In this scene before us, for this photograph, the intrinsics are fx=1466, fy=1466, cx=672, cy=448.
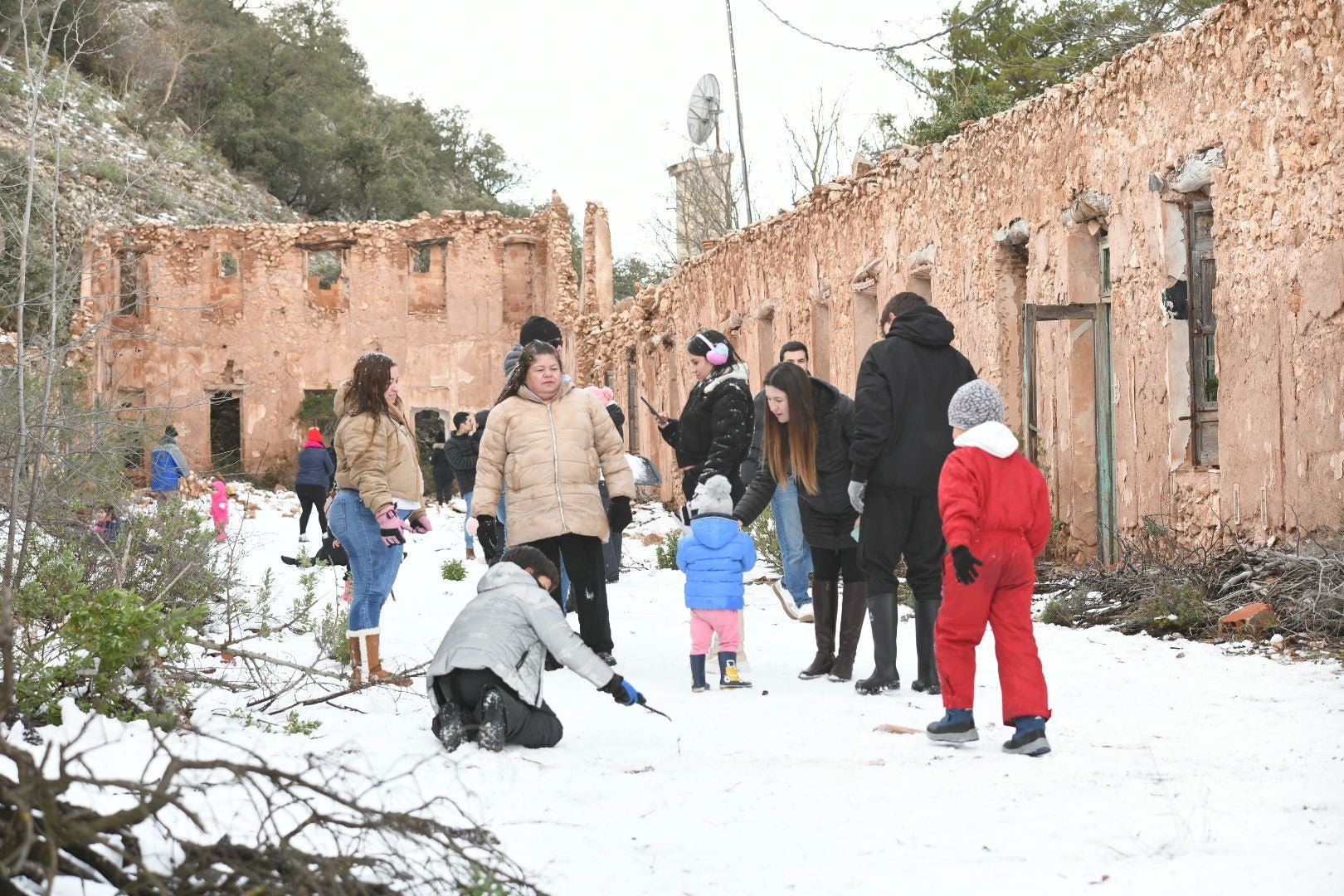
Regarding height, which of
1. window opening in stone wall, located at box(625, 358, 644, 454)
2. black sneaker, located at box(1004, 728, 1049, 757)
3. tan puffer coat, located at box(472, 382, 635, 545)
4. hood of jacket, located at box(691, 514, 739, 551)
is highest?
window opening in stone wall, located at box(625, 358, 644, 454)

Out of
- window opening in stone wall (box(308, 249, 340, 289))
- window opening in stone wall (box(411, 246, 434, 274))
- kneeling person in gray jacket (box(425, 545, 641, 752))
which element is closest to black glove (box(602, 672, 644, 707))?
kneeling person in gray jacket (box(425, 545, 641, 752))

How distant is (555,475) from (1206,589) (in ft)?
14.1

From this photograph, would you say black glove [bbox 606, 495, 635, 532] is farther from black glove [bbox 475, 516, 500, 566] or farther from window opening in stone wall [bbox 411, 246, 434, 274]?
window opening in stone wall [bbox 411, 246, 434, 274]

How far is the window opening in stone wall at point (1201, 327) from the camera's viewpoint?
10.7 meters

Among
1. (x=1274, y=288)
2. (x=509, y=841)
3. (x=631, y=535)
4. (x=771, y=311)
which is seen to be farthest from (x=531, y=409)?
(x=771, y=311)

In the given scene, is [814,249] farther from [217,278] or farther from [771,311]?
[217,278]

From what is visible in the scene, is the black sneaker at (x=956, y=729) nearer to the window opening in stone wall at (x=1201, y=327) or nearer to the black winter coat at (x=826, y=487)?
the black winter coat at (x=826, y=487)

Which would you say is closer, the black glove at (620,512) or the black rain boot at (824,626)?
the black rain boot at (824,626)

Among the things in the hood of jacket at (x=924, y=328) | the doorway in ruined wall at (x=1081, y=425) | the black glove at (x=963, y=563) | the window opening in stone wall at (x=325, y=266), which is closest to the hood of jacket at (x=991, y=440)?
the black glove at (x=963, y=563)

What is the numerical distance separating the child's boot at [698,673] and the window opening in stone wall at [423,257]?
2775cm

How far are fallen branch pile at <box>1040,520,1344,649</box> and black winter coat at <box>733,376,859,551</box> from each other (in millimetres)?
2350

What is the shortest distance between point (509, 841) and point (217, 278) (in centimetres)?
3145

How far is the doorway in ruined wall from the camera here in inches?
470

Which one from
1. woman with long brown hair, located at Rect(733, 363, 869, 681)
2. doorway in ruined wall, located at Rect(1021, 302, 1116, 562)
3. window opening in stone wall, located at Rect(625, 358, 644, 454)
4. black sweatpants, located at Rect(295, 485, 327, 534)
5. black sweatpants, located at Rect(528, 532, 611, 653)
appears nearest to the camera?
woman with long brown hair, located at Rect(733, 363, 869, 681)
